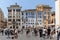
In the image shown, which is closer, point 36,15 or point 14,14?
point 36,15

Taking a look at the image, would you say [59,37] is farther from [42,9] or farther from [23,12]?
[23,12]

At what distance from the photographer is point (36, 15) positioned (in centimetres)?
8562


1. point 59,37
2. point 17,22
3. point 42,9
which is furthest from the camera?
point 17,22

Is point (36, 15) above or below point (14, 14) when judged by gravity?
below

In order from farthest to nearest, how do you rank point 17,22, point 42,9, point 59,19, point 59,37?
1. point 17,22
2. point 42,9
3. point 59,19
4. point 59,37

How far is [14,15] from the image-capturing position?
8869cm

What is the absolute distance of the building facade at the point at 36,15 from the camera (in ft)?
252

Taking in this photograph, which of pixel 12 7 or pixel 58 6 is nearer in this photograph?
pixel 58 6

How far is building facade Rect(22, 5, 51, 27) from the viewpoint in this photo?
3029 inches

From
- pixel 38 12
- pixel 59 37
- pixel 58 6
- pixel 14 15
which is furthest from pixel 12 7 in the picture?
pixel 59 37

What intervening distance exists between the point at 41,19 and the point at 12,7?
39.0ft

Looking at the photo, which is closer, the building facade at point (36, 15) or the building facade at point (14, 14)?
the building facade at point (36, 15)

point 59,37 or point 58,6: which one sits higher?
point 58,6

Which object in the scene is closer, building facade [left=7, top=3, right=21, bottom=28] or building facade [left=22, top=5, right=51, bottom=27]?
building facade [left=22, top=5, right=51, bottom=27]
